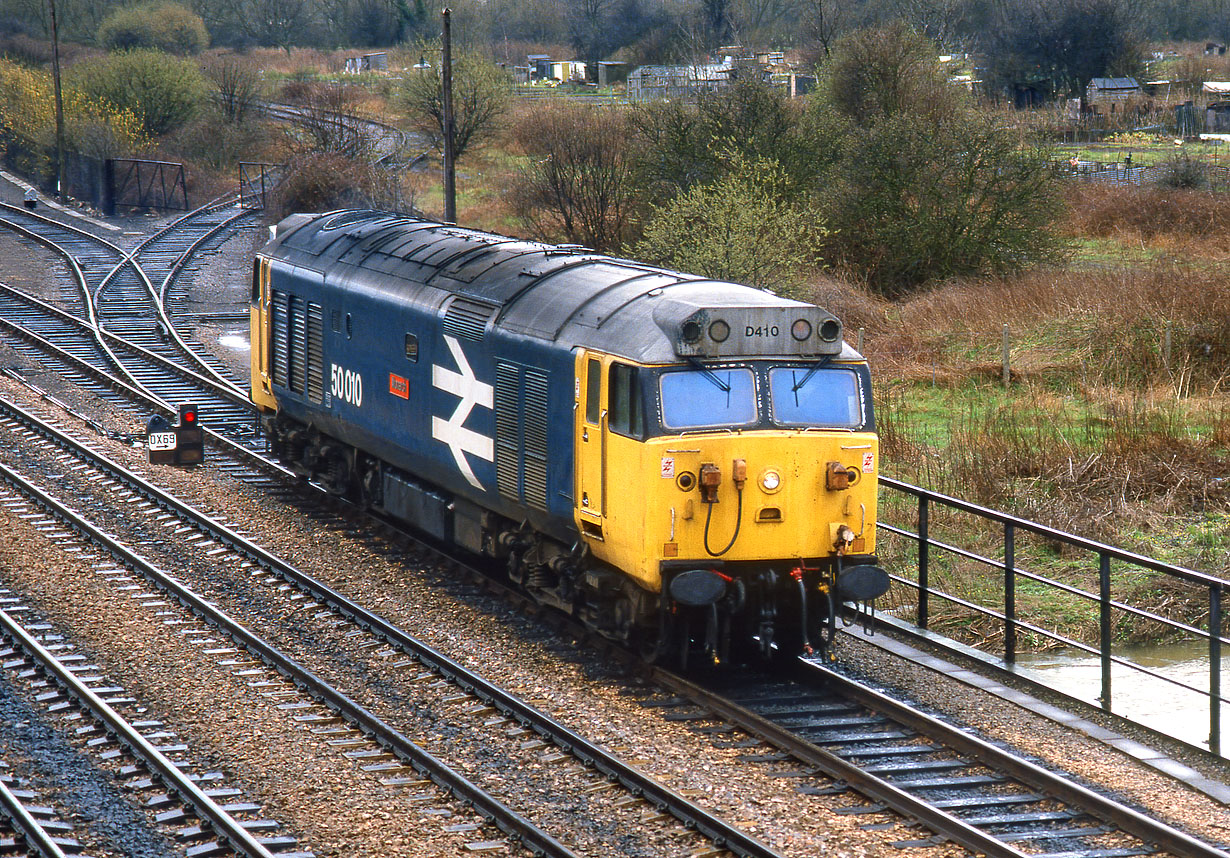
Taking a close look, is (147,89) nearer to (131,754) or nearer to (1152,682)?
(131,754)

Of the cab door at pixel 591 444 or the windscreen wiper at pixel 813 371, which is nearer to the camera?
the windscreen wiper at pixel 813 371

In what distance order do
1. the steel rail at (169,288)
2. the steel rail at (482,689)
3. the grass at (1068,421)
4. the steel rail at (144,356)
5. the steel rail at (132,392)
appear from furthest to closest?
the steel rail at (169,288) < the steel rail at (144,356) < the steel rail at (132,392) < the grass at (1068,421) < the steel rail at (482,689)

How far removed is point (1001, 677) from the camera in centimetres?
1142

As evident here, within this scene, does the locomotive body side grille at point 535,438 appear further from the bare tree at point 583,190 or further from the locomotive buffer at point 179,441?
the bare tree at point 583,190

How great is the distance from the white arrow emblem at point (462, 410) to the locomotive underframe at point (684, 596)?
25.1 inches

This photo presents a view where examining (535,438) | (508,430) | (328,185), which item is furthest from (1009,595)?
(328,185)

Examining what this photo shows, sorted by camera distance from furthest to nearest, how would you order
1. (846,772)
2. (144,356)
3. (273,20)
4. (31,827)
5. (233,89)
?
(273,20), (233,89), (144,356), (846,772), (31,827)

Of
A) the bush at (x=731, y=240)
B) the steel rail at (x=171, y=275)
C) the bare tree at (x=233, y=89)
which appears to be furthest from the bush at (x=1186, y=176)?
the bare tree at (x=233, y=89)

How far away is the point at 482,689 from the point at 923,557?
3945 mm

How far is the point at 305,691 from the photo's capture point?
449 inches

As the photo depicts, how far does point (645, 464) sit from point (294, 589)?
5.12 meters

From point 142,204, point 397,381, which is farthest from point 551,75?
point 397,381

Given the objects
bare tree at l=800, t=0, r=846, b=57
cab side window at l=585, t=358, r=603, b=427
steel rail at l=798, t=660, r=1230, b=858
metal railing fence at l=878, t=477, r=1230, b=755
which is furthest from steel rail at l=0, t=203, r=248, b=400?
bare tree at l=800, t=0, r=846, b=57

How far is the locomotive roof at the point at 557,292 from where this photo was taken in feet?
35.8
